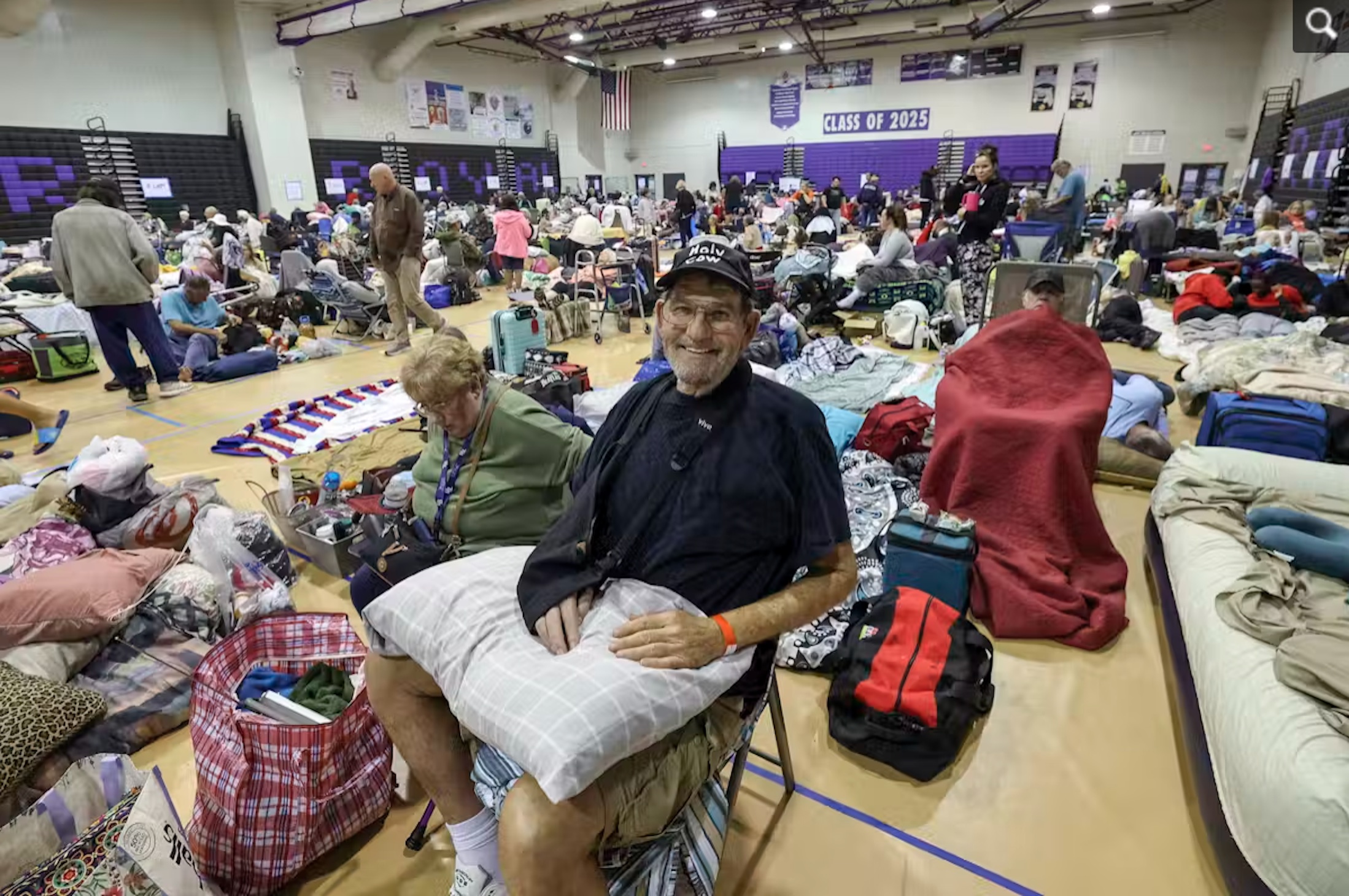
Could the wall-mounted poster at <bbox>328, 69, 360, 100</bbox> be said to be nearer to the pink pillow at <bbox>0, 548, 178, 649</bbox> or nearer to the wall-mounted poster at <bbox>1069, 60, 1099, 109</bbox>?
the pink pillow at <bbox>0, 548, 178, 649</bbox>

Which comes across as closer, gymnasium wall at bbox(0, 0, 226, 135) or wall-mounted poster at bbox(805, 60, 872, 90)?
gymnasium wall at bbox(0, 0, 226, 135)

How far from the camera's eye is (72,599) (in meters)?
2.28

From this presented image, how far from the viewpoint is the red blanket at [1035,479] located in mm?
2768

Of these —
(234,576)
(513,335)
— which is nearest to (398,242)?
(513,335)

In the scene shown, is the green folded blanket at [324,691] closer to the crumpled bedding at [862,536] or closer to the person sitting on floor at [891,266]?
the crumpled bedding at [862,536]

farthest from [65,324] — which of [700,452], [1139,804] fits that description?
[1139,804]

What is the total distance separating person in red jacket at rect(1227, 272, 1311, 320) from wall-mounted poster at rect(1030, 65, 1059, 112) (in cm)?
1495

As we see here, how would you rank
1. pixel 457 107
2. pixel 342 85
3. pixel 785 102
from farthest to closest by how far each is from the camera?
pixel 785 102
pixel 457 107
pixel 342 85

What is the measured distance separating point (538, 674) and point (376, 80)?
19.7m

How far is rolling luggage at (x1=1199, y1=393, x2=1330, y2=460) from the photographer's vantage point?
3494mm

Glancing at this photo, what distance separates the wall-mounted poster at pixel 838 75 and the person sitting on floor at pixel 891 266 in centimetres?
1689

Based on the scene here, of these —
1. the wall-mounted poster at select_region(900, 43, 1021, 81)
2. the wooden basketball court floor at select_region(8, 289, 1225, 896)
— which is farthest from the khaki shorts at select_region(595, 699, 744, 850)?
the wall-mounted poster at select_region(900, 43, 1021, 81)

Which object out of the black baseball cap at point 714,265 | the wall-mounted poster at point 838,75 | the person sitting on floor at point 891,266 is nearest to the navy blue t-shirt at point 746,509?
the black baseball cap at point 714,265

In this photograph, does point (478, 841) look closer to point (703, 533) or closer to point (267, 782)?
point (267, 782)
